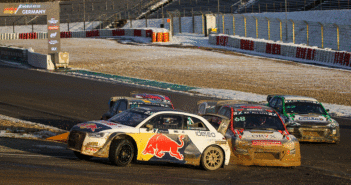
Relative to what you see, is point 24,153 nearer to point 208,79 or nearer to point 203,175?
point 203,175

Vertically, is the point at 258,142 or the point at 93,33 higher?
the point at 93,33

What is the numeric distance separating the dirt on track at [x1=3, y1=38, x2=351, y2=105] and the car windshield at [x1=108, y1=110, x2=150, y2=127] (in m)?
14.9

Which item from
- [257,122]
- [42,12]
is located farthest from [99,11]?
[257,122]

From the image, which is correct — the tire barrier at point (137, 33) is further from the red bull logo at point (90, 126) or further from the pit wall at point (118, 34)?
the red bull logo at point (90, 126)

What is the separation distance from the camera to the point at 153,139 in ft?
34.9

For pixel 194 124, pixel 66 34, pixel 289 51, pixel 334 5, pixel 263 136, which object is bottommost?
pixel 263 136

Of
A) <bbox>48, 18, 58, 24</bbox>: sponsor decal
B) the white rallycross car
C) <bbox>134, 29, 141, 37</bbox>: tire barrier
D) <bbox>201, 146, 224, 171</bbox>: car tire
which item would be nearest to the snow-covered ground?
<bbox>134, 29, 141, 37</bbox>: tire barrier

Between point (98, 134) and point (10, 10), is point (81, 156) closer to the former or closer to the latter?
point (98, 134)

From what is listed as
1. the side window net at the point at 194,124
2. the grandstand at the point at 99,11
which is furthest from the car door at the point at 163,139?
the grandstand at the point at 99,11

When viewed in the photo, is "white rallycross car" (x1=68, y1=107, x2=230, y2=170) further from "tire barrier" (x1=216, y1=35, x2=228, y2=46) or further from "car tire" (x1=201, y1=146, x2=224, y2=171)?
"tire barrier" (x1=216, y1=35, x2=228, y2=46)

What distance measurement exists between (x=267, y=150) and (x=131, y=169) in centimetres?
320

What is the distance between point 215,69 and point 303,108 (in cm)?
2070

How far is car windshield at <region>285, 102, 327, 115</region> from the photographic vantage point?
1591 cm

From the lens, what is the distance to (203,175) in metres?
10.4
